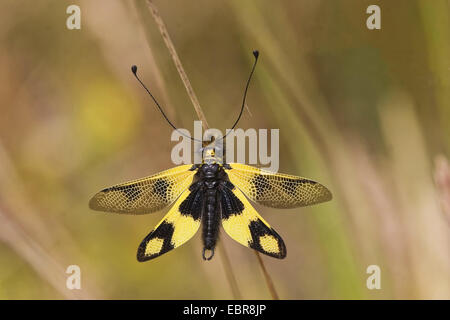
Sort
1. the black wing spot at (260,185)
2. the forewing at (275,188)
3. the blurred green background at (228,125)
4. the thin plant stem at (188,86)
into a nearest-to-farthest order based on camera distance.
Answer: the thin plant stem at (188,86), the forewing at (275,188), the black wing spot at (260,185), the blurred green background at (228,125)

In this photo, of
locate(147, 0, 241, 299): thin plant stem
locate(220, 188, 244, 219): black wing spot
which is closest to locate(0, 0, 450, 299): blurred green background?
locate(147, 0, 241, 299): thin plant stem

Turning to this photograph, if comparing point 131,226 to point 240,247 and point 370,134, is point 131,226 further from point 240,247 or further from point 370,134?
point 370,134

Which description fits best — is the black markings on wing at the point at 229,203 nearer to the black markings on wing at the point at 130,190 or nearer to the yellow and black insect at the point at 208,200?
the yellow and black insect at the point at 208,200

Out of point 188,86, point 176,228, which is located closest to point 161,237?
point 176,228

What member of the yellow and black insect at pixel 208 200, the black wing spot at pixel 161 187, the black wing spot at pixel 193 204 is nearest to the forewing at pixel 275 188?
the yellow and black insect at pixel 208 200


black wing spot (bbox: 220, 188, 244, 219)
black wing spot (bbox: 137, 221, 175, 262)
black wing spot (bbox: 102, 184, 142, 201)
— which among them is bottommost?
black wing spot (bbox: 137, 221, 175, 262)

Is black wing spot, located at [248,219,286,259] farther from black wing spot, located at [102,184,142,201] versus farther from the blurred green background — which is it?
black wing spot, located at [102,184,142,201]

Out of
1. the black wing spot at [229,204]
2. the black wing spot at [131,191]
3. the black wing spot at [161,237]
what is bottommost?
the black wing spot at [161,237]
